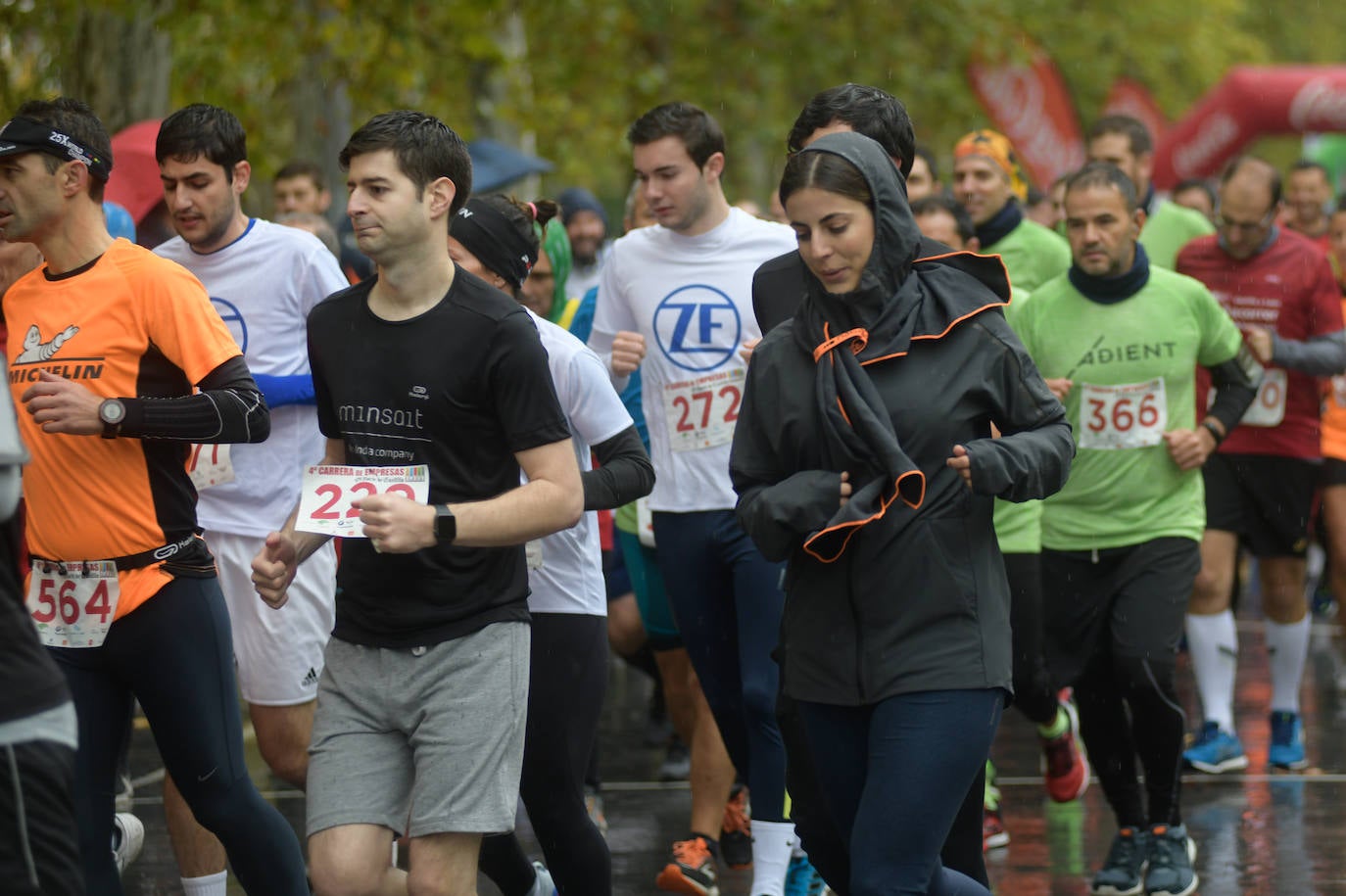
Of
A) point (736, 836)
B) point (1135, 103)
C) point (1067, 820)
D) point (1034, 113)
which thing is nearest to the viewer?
point (736, 836)

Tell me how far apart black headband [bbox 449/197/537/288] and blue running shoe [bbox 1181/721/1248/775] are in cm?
441

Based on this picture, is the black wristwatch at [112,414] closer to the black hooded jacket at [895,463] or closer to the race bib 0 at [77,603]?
the race bib 0 at [77,603]

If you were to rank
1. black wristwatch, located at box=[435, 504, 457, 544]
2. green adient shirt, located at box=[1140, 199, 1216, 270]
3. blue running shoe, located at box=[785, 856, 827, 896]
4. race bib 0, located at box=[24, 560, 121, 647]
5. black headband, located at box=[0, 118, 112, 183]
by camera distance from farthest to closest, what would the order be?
1. green adient shirt, located at box=[1140, 199, 1216, 270]
2. blue running shoe, located at box=[785, 856, 827, 896]
3. black headband, located at box=[0, 118, 112, 183]
4. race bib 0, located at box=[24, 560, 121, 647]
5. black wristwatch, located at box=[435, 504, 457, 544]

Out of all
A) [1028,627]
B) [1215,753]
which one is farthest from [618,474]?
[1215,753]

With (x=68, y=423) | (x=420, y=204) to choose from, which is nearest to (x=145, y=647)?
(x=68, y=423)

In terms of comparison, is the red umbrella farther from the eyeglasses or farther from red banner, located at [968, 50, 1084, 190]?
red banner, located at [968, 50, 1084, 190]

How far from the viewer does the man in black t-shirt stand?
446cm

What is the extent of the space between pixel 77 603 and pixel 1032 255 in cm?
508

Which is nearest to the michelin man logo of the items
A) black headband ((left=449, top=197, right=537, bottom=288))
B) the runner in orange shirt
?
the runner in orange shirt

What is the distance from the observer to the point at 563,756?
5.21m

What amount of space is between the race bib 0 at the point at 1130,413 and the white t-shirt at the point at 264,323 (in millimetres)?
2533

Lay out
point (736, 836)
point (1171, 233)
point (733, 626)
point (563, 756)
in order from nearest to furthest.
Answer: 1. point (563, 756)
2. point (733, 626)
3. point (736, 836)
4. point (1171, 233)

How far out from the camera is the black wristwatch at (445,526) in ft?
14.0

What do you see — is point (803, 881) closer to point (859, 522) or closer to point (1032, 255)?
point (859, 522)
